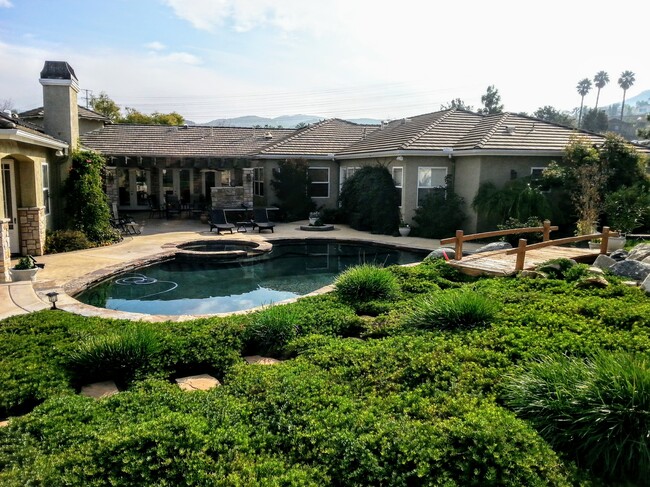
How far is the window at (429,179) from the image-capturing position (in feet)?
62.2

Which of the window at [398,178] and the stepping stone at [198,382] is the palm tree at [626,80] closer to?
the window at [398,178]

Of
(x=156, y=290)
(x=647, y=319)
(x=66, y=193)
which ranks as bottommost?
(x=156, y=290)

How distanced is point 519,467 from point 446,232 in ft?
49.4

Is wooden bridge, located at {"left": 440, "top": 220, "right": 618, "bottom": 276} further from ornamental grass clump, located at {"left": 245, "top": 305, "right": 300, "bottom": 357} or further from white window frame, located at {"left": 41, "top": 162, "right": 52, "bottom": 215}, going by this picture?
white window frame, located at {"left": 41, "top": 162, "right": 52, "bottom": 215}

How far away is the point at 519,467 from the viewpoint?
3559 mm

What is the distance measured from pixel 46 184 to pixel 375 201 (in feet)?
38.8

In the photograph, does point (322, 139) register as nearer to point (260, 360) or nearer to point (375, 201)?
point (375, 201)

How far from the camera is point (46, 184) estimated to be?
14.9 m

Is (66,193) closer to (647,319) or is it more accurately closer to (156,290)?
(156,290)

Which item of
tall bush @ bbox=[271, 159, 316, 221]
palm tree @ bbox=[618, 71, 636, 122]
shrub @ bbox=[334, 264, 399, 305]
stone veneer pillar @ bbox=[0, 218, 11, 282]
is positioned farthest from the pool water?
palm tree @ bbox=[618, 71, 636, 122]

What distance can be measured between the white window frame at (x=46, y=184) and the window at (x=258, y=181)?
421 inches

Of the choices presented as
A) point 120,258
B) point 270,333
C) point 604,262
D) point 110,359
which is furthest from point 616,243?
point 120,258

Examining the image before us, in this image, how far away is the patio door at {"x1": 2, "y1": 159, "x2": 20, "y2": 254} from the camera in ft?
41.8

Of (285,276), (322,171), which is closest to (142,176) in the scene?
(322,171)
